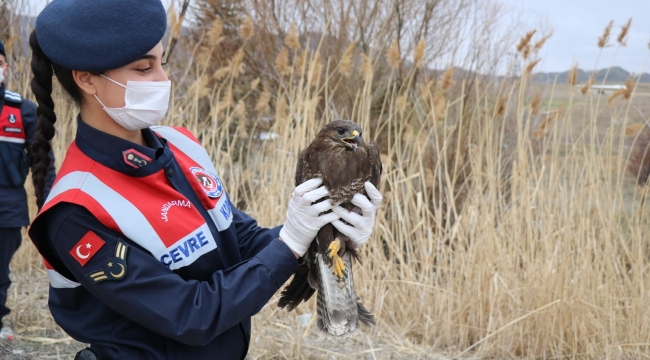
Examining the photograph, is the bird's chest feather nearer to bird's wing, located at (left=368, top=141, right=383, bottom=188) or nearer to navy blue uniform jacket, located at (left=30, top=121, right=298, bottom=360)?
bird's wing, located at (left=368, top=141, right=383, bottom=188)

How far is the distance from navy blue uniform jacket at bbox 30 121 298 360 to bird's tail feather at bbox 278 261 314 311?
0.82 feet

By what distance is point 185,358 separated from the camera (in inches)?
63.3

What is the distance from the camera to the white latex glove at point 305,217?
1.63 meters

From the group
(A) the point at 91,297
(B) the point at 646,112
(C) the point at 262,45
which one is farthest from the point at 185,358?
(C) the point at 262,45

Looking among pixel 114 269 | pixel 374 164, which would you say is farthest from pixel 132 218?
pixel 374 164

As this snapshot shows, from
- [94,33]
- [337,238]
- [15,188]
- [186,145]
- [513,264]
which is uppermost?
[94,33]

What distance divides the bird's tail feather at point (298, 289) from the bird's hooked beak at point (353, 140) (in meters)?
0.43

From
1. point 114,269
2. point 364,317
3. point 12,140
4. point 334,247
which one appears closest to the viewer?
point 114,269

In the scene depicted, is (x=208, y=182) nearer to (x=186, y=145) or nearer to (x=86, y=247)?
(x=186, y=145)

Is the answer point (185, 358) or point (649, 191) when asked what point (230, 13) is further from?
point (185, 358)

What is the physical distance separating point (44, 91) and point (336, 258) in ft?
3.02

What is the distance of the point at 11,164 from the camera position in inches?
129

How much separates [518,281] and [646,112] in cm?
134

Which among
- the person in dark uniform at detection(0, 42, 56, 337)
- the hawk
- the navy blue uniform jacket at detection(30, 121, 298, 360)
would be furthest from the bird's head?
the person in dark uniform at detection(0, 42, 56, 337)
